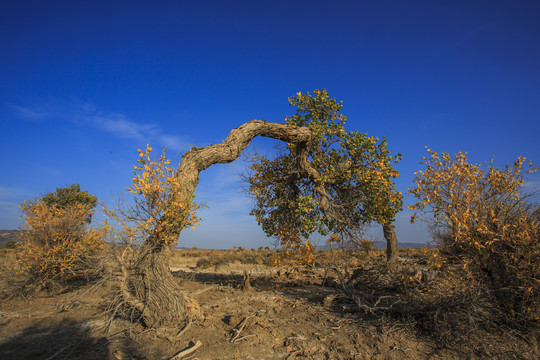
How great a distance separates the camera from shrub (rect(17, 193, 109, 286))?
910cm

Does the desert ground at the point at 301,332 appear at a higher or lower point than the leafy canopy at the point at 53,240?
lower

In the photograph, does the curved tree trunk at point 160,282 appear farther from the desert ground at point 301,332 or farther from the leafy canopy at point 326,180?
the leafy canopy at point 326,180

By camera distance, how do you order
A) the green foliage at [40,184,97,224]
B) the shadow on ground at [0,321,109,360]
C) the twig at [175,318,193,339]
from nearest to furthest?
1. the shadow on ground at [0,321,109,360]
2. the twig at [175,318,193,339]
3. the green foliage at [40,184,97,224]

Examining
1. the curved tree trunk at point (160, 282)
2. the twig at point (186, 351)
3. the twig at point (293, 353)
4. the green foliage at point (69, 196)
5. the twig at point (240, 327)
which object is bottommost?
the twig at point (293, 353)

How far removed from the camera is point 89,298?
8.73 m

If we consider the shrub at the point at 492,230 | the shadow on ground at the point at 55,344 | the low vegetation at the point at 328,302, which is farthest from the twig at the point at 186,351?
the shrub at the point at 492,230

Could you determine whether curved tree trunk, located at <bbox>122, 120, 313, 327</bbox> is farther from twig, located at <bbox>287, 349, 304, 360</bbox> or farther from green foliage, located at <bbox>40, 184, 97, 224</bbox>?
green foliage, located at <bbox>40, 184, 97, 224</bbox>

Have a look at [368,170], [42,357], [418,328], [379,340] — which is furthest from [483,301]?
[42,357]

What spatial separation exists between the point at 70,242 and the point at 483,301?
1142 centimetres

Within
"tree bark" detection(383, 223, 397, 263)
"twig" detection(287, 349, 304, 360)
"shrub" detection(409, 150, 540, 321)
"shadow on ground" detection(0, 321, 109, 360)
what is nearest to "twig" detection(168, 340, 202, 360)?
"shadow on ground" detection(0, 321, 109, 360)

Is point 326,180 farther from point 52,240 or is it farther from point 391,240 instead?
point 52,240

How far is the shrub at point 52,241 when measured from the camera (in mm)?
9102

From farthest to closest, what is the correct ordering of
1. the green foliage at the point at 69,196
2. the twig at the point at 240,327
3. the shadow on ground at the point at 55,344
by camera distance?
the green foliage at the point at 69,196, the twig at the point at 240,327, the shadow on ground at the point at 55,344

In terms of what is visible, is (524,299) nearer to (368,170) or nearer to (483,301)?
(483,301)
